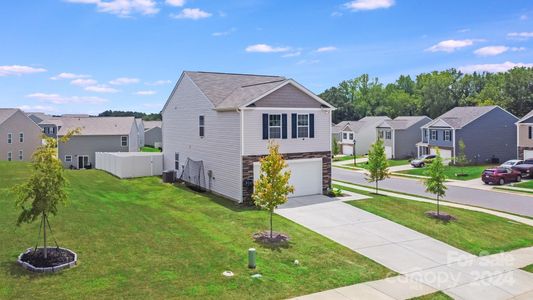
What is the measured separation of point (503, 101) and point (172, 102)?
65540 millimetres

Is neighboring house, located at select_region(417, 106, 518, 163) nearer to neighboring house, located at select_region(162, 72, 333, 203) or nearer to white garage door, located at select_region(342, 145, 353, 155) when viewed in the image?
white garage door, located at select_region(342, 145, 353, 155)

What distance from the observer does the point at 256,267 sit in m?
13.4

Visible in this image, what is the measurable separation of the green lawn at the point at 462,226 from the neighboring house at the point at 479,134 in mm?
29913

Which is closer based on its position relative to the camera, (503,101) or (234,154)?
(234,154)

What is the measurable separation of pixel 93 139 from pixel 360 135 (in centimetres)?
3967

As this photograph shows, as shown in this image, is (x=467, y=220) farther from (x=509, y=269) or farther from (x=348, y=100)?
(x=348, y=100)

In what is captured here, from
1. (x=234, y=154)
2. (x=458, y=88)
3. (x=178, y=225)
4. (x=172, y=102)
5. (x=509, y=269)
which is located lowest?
(x=509, y=269)

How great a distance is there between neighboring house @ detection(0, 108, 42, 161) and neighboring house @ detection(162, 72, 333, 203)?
38501 millimetres

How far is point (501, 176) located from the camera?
3722 cm

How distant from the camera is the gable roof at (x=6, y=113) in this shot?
57.3m

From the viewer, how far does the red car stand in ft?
122

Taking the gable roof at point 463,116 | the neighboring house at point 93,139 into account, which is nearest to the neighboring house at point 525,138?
the gable roof at point 463,116

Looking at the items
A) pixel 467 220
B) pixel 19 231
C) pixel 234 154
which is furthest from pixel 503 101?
pixel 19 231

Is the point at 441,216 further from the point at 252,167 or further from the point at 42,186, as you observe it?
the point at 42,186
